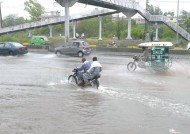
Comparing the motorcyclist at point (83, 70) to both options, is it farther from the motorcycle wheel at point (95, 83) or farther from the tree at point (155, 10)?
the tree at point (155, 10)

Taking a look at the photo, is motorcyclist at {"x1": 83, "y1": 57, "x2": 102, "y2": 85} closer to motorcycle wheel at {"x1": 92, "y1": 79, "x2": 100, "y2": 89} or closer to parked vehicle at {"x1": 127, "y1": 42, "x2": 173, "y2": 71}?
motorcycle wheel at {"x1": 92, "y1": 79, "x2": 100, "y2": 89}

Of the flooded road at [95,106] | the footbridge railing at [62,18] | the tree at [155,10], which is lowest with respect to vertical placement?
the flooded road at [95,106]

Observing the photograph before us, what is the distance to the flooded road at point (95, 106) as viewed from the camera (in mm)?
10273

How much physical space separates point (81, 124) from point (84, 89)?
21.5 ft

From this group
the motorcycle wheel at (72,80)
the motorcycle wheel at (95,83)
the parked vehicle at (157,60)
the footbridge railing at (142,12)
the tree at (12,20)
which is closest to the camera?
the motorcycle wheel at (95,83)

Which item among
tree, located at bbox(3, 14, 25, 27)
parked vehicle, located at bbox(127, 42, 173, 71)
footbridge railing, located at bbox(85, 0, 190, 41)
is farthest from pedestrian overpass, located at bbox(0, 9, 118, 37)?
tree, located at bbox(3, 14, 25, 27)

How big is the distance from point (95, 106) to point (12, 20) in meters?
127

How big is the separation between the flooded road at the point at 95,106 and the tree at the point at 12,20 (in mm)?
114133

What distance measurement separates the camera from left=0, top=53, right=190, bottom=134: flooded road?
33.7ft

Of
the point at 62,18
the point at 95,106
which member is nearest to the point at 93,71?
the point at 95,106

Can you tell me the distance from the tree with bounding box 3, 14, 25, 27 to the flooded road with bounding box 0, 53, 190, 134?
374ft

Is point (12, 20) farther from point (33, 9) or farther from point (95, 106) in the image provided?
point (95, 106)

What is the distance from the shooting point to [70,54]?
4044 cm

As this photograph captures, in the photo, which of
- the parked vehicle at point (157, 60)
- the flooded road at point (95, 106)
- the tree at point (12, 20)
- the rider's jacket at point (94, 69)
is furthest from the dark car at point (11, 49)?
the tree at point (12, 20)
